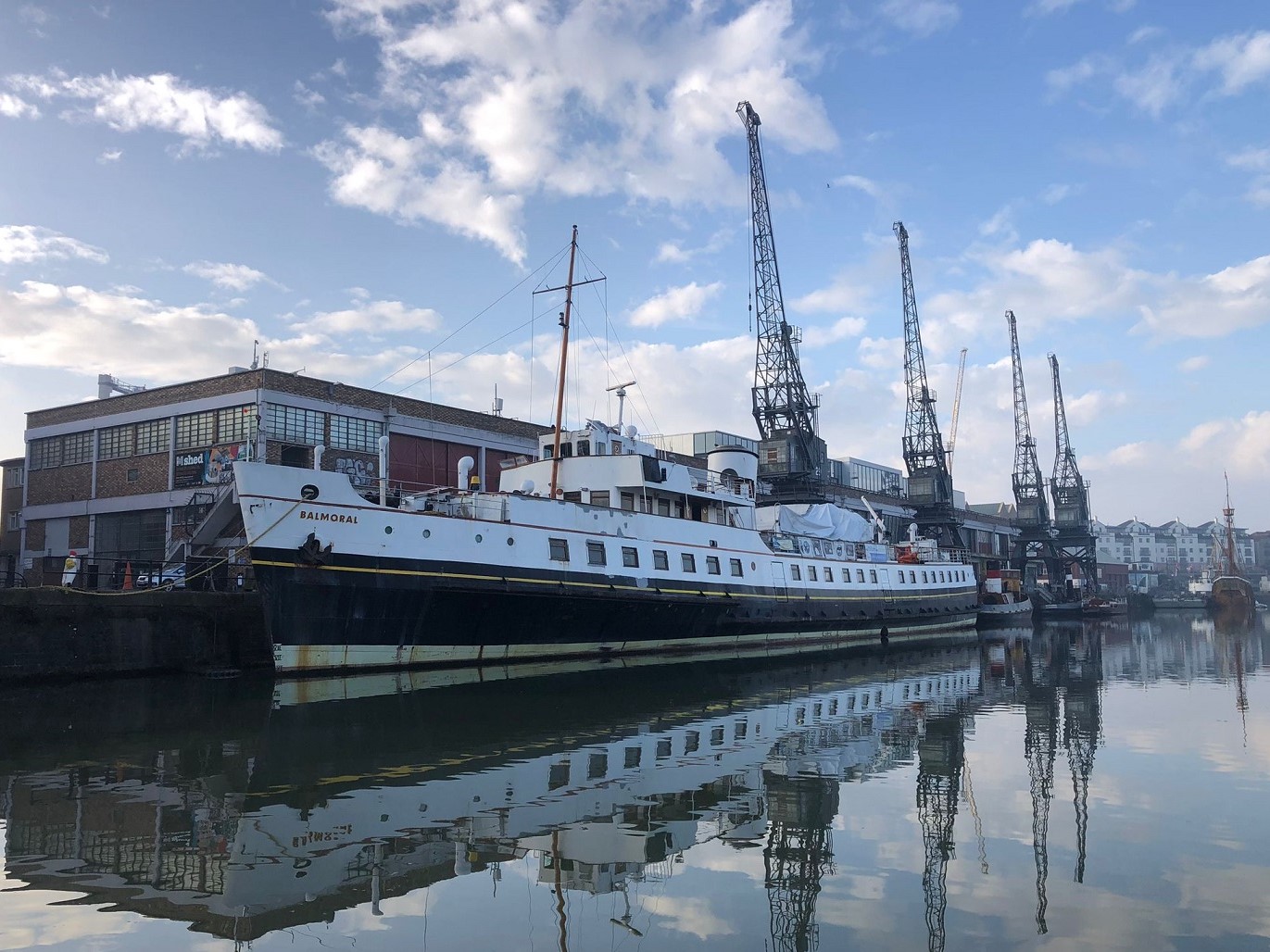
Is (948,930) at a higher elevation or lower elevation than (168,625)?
lower

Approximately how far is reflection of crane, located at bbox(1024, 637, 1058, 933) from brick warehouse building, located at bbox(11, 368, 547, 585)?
2567cm

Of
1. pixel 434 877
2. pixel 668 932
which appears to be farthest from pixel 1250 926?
pixel 434 877

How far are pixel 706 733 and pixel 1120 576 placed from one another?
152 meters

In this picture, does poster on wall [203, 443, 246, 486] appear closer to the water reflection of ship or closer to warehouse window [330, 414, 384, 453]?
warehouse window [330, 414, 384, 453]

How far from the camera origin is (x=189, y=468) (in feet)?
127

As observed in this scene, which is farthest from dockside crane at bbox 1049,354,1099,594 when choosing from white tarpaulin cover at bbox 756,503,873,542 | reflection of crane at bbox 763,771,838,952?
reflection of crane at bbox 763,771,838,952

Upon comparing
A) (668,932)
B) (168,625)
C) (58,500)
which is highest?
(58,500)

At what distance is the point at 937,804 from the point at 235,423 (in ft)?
111

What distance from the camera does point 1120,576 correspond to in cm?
14662

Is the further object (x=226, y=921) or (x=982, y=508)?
(x=982, y=508)

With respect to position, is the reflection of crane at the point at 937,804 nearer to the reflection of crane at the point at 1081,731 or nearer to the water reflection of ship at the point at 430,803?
the water reflection of ship at the point at 430,803

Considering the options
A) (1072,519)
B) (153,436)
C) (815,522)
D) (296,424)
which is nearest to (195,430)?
(153,436)

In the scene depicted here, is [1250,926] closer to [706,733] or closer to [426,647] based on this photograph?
[706,733]

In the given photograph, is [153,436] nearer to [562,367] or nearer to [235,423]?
[235,423]
